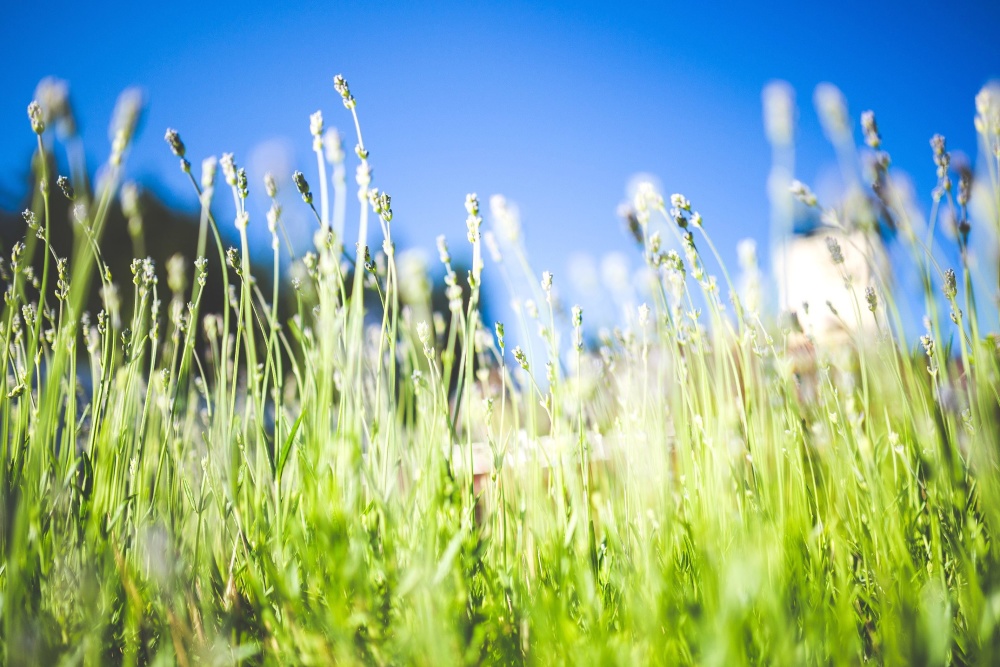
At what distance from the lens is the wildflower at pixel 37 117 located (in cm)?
86

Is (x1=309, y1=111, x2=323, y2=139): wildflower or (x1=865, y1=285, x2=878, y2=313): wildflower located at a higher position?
(x1=309, y1=111, x2=323, y2=139): wildflower

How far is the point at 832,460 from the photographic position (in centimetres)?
94

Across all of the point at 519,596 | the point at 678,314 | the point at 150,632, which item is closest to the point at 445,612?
the point at 519,596

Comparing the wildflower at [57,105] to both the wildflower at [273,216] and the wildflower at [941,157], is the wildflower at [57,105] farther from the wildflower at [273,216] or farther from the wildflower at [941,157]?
the wildflower at [941,157]

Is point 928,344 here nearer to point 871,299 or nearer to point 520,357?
point 871,299

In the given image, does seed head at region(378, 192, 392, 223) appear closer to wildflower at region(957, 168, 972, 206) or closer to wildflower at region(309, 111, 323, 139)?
wildflower at region(309, 111, 323, 139)

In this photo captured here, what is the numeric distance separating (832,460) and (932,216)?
43 centimetres

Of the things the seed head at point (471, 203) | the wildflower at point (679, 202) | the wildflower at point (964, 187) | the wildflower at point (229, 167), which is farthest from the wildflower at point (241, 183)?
the wildflower at point (964, 187)

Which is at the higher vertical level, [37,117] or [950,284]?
[37,117]

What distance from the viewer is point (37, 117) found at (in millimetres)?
859

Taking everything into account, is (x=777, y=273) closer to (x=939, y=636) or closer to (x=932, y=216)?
(x=932, y=216)

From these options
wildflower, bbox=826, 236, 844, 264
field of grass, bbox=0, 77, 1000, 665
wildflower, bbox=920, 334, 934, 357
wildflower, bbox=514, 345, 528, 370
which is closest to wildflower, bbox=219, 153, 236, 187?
field of grass, bbox=0, 77, 1000, 665

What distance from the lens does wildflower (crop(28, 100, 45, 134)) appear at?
86cm

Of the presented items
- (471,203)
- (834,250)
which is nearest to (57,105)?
(471,203)
